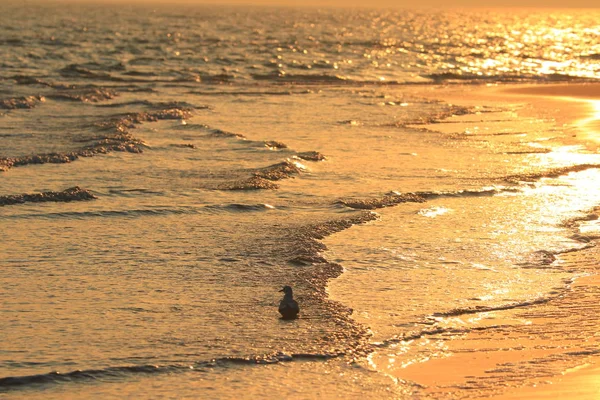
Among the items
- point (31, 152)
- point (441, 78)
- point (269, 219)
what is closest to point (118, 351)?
point (269, 219)

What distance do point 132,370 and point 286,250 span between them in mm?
3440

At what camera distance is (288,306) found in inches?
302

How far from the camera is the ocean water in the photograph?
6.80m

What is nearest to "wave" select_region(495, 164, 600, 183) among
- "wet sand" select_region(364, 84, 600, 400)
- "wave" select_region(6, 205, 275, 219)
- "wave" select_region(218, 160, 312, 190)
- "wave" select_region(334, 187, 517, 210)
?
"wave" select_region(334, 187, 517, 210)

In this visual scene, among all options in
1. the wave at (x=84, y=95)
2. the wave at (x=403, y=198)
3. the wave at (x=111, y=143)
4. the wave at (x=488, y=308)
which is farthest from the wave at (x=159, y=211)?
the wave at (x=84, y=95)

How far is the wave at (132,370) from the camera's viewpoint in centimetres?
646

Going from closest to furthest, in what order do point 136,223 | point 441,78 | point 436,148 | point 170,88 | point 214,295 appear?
point 214,295 → point 136,223 → point 436,148 → point 170,88 → point 441,78

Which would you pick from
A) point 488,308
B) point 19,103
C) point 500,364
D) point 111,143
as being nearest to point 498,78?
point 19,103

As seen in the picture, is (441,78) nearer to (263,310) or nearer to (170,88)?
(170,88)

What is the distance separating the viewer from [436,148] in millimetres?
17375

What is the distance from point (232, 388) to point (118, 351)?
1.07m

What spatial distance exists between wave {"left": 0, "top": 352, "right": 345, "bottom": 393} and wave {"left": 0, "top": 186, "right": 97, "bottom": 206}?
5.65 metres

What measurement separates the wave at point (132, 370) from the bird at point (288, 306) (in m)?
0.71

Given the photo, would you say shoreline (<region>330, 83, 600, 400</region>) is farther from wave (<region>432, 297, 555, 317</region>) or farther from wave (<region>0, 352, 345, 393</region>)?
wave (<region>0, 352, 345, 393</region>)
